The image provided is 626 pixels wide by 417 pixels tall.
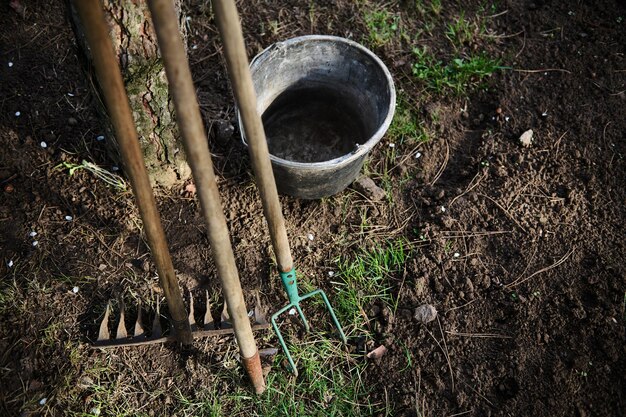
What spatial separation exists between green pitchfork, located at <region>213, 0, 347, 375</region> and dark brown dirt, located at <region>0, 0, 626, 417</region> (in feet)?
1.33

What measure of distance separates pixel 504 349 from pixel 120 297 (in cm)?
164

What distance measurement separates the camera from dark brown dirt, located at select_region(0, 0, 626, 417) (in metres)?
2.18

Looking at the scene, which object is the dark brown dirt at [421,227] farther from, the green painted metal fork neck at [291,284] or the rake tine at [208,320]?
the green painted metal fork neck at [291,284]

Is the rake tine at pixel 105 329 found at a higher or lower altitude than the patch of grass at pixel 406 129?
lower

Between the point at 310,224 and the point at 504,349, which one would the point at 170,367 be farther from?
the point at 504,349

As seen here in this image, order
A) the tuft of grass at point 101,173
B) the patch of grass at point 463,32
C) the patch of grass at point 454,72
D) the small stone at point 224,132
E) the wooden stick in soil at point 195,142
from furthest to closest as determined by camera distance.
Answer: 1. the patch of grass at point 463,32
2. the patch of grass at point 454,72
3. the small stone at point 224,132
4. the tuft of grass at point 101,173
5. the wooden stick in soil at point 195,142

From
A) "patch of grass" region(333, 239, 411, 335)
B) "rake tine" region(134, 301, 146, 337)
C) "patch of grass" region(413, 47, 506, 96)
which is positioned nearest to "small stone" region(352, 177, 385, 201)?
"patch of grass" region(333, 239, 411, 335)

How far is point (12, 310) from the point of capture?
228cm

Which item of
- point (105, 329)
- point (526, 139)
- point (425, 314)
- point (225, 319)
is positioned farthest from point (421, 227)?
point (105, 329)

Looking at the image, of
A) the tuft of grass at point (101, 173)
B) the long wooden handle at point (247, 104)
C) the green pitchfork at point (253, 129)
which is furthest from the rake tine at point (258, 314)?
the tuft of grass at point (101, 173)

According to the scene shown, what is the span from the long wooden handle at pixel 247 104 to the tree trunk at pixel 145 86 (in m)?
0.70

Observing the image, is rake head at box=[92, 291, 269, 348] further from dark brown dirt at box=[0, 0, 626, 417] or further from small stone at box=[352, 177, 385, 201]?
Result: small stone at box=[352, 177, 385, 201]

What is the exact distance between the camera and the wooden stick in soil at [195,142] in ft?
4.27

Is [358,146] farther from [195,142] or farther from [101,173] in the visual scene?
[101,173]
